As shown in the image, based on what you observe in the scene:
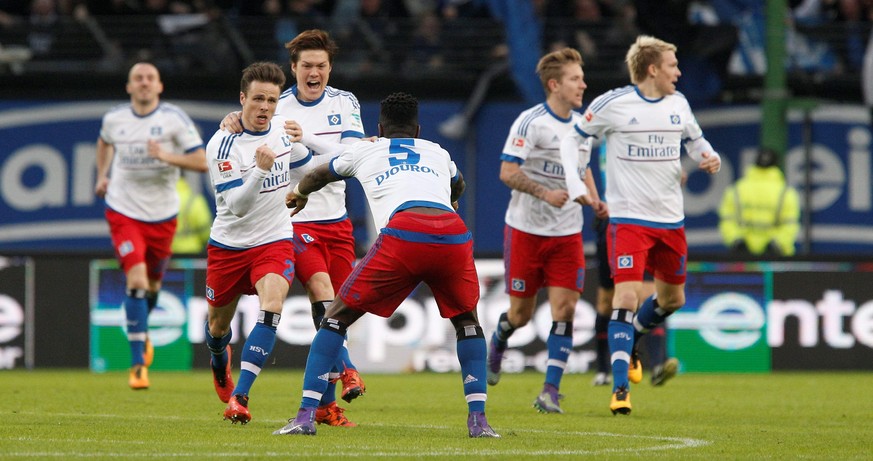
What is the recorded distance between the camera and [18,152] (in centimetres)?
1948

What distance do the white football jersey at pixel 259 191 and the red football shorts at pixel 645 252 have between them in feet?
8.50

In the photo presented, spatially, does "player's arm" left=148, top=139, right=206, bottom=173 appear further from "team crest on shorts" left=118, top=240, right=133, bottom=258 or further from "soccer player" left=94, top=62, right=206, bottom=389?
"team crest on shorts" left=118, top=240, right=133, bottom=258

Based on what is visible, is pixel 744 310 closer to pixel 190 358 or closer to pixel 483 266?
pixel 483 266

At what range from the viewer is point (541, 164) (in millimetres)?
11578

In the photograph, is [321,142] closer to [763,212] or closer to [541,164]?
[541,164]

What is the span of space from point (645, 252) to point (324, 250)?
244 cm

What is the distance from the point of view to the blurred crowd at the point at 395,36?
1941 centimetres

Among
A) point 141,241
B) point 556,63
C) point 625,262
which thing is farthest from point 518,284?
point 141,241

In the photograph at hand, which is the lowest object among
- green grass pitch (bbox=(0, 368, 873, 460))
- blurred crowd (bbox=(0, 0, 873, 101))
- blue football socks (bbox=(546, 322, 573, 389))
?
green grass pitch (bbox=(0, 368, 873, 460))

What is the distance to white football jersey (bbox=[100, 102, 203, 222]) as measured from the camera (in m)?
13.5

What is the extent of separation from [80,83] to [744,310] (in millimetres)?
9153

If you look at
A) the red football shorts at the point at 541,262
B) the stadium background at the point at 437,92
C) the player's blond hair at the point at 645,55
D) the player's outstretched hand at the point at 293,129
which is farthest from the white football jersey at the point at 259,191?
the stadium background at the point at 437,92

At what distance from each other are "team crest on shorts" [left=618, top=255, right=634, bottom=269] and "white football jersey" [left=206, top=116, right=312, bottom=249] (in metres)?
2.58

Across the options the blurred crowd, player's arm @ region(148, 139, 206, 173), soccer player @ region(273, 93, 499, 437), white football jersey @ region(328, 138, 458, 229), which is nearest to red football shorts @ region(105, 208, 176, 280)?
player's arm @ region(148, 139, 206, 173)
